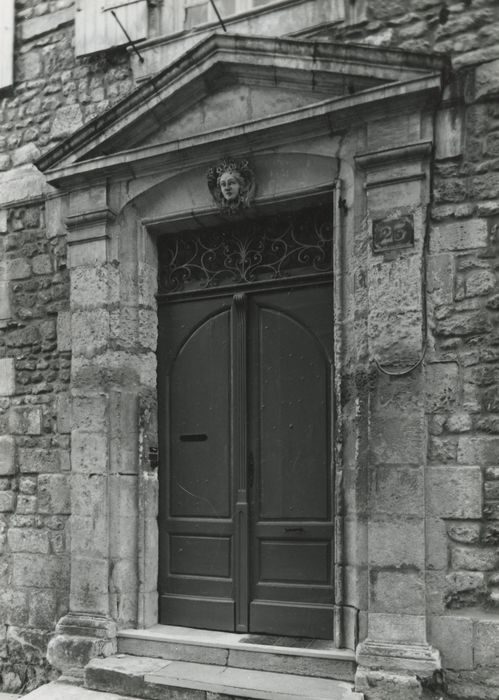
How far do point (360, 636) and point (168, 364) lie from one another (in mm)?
2100

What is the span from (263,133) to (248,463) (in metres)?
2.03

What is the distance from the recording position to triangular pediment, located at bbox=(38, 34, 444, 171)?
158 inches

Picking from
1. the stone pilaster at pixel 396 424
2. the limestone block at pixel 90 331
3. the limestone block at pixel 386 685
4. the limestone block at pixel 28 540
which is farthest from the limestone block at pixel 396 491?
the limestone block at pixel 28 540

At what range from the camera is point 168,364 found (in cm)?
484

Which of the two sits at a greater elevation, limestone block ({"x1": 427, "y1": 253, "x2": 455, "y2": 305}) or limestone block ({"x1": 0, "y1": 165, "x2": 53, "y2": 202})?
limestone block ({"x1": 0, "y1": 165, "x2": 53, "y2": 202})

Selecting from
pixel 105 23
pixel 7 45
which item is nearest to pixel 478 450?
pixel 105 23

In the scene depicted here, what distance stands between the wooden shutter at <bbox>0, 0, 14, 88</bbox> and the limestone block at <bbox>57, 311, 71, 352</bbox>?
1.90 meters

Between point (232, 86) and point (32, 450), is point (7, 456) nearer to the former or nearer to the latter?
point (32, 450)

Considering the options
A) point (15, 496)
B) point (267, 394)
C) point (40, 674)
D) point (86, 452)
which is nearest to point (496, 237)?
point (267, 394)

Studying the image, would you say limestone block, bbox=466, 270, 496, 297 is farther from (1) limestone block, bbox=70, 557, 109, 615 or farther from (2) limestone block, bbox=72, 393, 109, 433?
(1) limestone block, bbox=70, 557, 109, 615

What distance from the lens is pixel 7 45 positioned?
5.42 m

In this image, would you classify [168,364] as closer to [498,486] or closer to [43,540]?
[43,540]

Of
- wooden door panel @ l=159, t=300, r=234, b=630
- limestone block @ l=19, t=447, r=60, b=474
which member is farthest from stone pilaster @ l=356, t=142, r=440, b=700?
limestone block @ l=19, t=447, r=60, b=474

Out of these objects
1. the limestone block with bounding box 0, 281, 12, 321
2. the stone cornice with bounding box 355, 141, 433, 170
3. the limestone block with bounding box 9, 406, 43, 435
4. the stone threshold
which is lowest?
the stone threshold
